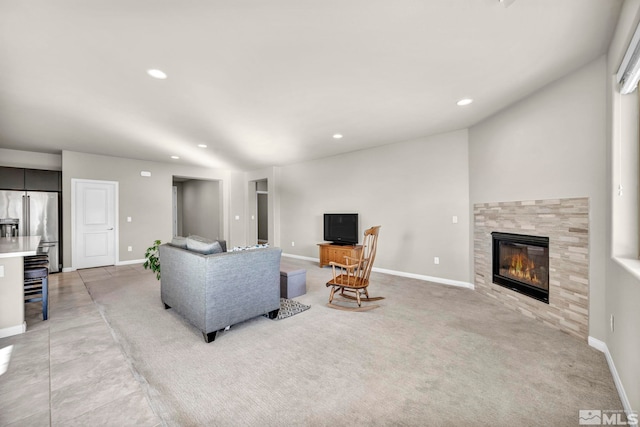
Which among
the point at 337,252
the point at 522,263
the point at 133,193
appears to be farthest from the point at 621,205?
the point at 133,193

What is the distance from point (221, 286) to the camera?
2.53 m

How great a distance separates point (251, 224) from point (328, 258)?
11.4 feet

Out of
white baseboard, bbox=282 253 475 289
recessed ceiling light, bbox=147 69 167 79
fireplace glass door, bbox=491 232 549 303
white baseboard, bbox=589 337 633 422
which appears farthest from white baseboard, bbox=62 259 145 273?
white baseboard, bbox=589 337 633 422

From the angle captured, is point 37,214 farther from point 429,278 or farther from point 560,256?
point 560,256

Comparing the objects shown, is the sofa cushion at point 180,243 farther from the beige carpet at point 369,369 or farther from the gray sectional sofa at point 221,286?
the beige carpet at point 369,369

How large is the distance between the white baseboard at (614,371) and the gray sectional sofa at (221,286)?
2.71 m

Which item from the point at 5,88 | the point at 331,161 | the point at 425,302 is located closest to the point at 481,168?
the point at 425,302

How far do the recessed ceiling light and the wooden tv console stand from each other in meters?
3.91

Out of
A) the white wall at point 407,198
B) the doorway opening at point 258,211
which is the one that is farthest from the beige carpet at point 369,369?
the doorway opening at point 258,211

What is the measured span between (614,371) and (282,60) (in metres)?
3.52

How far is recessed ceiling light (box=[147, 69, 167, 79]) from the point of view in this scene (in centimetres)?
256

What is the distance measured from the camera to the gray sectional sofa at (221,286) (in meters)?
2.47

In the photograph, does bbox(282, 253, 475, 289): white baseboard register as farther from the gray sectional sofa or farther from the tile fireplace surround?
the gray sectional sofa

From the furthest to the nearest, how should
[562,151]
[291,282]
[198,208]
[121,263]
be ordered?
1. [198,208]
2. [121,263]
3. [291,282]
4. [562,151]
